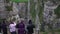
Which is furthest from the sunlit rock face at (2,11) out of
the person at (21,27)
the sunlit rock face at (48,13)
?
the person at (21,27)

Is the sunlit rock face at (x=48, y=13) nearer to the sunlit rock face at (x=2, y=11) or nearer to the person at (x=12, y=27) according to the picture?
the sunlit rock face at (x=2, y=11)

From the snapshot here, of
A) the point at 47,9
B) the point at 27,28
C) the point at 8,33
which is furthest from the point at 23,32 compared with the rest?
the point at 47,9

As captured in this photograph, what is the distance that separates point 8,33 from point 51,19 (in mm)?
6045

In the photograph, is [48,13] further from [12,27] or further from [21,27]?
[21,27]

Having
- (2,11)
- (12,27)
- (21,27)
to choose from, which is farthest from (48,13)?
(21,27)

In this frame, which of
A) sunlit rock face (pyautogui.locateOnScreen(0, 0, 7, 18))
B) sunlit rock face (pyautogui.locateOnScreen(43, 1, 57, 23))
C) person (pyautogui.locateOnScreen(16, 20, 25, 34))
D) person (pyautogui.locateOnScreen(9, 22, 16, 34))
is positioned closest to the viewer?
person (pyautogui.locateOnScreen(16, 20, 25, 34))

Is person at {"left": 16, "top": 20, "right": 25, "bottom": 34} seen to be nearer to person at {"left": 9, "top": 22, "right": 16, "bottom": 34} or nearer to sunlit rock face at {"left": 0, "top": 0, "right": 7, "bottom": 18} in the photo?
person at {"left": 9, "top": 22, "right": 16, "bottom": 34}

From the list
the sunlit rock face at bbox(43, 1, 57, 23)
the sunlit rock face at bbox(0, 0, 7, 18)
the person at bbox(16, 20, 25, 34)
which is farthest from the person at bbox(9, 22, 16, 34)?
the sunlit rock face at bbox(0, 0, 7, 18)

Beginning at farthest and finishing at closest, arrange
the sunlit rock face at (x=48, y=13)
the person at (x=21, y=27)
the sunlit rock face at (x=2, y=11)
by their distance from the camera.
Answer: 1. the sunlit rock face at (x=2, y=11)
2. the sunlit rock face at (x=48, y=13)
3. the person at (x=21, y=27)

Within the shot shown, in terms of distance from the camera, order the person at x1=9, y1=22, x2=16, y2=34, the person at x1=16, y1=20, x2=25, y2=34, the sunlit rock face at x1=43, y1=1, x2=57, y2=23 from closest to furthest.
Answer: the person at x1=16, y1=20, x2=25, y2=34 → the person at x1=9, y1=22, x2=16, y2=34 → the sunlit rock face at x1=43, y1=1, x2=57, y2=23

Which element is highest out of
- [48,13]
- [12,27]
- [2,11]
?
[12,27]

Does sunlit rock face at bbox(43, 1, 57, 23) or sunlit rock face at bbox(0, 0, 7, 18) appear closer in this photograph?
sunlit rock face at bbox(43, 1, 57, 23)

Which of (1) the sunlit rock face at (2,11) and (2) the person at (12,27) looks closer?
(2) the person at (12,27)

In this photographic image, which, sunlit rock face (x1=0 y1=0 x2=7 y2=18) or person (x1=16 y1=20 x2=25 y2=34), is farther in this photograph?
sunlit rock face (x1=0 y1=0 x2=7 y2=18)
